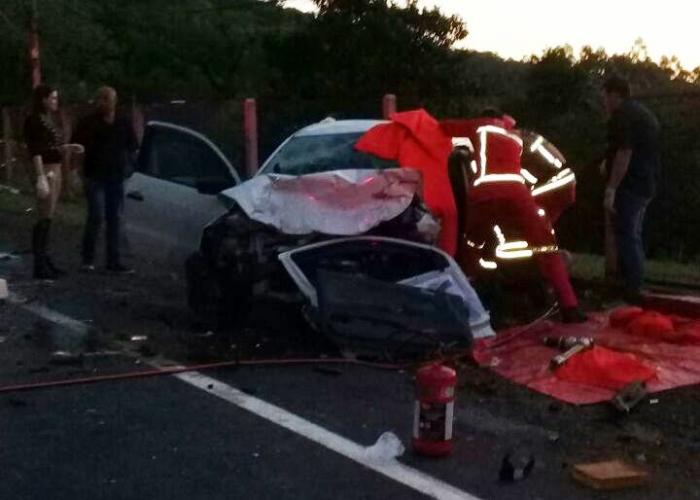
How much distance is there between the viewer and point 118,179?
43.7ft

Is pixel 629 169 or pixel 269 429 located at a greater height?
pixel 629 169

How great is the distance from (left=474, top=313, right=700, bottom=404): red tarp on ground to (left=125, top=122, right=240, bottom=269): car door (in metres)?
2.75

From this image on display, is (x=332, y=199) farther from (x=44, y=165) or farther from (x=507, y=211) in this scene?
(x=44, y=165)

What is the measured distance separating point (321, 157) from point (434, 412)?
4837 mm

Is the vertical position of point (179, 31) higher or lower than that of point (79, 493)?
higher

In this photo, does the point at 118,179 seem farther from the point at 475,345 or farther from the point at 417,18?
the point at 417,18

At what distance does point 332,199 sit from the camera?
1012 cm

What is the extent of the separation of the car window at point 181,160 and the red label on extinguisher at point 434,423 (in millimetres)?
5043

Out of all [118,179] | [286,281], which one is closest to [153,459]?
[286,281]

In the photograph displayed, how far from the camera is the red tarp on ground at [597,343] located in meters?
8.30

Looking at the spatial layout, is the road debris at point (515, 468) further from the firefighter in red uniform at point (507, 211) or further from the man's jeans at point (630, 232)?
the man's jeans at point (630, 232)

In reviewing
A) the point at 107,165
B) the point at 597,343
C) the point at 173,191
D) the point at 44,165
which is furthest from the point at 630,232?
the point at 44,165

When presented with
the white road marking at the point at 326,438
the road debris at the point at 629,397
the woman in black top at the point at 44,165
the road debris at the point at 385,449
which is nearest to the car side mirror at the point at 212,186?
the woman in black top at the point at 44,165

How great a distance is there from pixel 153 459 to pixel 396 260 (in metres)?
3.53
